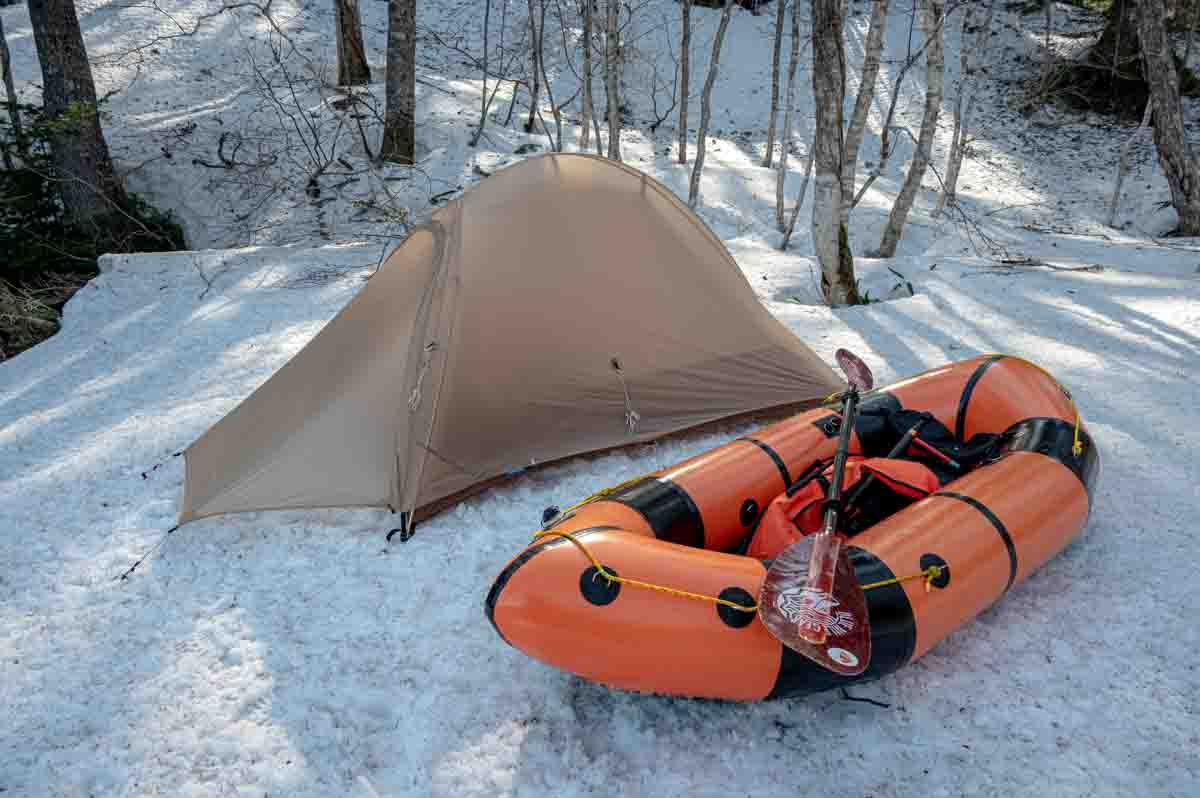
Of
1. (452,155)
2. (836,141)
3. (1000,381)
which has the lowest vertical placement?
(452,155)

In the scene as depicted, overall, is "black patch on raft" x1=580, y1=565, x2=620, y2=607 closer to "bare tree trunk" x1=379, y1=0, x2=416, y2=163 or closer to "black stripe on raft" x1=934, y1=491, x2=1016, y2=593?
"black stripe on raft" x1=934, y1=491, x2=1016, y2=593

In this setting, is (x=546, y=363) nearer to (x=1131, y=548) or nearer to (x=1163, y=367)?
(x=1131, y=548)

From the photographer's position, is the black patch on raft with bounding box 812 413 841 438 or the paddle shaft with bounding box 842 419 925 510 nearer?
the paddle shaft with bounding box 842 419 925 510

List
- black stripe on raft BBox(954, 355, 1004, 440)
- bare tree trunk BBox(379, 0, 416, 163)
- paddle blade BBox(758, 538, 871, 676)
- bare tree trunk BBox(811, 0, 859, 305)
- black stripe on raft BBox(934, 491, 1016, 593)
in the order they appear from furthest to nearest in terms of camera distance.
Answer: bare tree trunk BBox(379, 0, 416, 163)
bare tree trunk BBox(811, 0, 859, 305)
black stripe on raft BBox(954, 355, 1004, 440)
black stripe on raft BBox(934, 491, 1016, 593)
paddle blade BBox(758, 538, 871, 676)

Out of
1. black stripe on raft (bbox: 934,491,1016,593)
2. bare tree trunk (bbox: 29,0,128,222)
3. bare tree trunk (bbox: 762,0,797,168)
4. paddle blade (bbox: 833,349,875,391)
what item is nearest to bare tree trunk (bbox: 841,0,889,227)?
bare tree trunk (bbox: 762,0,797,168)

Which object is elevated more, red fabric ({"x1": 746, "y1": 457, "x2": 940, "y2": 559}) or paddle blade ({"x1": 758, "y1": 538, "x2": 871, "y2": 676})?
paddle blade ({"x1": 758, "y1": 538, "x2": 871, "y2": 676})

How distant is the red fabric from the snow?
52 centimetres

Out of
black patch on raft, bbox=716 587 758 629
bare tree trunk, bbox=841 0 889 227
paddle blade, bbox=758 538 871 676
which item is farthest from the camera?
bare tree trunk, bbox=841 0 889 227

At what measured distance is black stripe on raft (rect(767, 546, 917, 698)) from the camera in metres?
2.16

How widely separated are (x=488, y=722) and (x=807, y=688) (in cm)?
99

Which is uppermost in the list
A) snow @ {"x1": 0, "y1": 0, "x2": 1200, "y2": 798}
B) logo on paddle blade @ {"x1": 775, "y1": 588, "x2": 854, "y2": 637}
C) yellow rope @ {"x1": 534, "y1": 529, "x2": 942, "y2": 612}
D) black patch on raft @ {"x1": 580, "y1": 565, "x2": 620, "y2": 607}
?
logo on paddle blade @ {"x1": 775, "y1": 588, "x2": 854, "y2": 637}

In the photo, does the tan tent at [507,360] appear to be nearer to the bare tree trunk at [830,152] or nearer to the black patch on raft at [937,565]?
the black patch on raft at [937,565]

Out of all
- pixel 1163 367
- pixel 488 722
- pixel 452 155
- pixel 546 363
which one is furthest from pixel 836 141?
pixel 452 155

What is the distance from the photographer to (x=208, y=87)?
1212 centimetres
